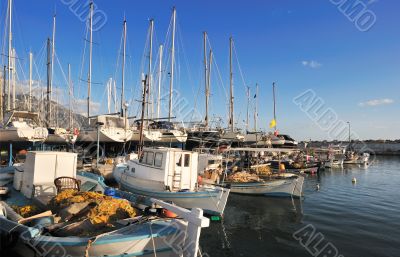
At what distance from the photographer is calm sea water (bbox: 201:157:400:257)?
42.1 feet

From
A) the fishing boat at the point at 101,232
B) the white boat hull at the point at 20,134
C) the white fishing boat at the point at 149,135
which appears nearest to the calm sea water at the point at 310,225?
the fishing boat at the point at 101,232

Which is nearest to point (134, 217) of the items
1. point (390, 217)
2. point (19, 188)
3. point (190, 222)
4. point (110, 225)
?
point (110, 225)

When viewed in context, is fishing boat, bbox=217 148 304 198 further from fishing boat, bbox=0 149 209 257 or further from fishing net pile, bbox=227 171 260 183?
fishing boat, bbox=0 149 209 257

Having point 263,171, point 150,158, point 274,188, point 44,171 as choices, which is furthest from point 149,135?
point 44,171

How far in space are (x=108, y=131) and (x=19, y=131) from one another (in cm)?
1026

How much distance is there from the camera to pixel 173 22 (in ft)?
141

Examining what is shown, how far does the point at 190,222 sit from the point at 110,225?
291 cm

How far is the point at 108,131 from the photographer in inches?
1531

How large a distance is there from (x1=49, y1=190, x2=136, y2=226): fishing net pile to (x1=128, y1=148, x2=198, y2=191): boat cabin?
6224mm

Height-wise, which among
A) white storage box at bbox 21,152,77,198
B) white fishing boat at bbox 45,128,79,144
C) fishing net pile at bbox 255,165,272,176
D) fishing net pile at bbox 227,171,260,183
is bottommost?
fishing net pile at bbox 227,171,260,183

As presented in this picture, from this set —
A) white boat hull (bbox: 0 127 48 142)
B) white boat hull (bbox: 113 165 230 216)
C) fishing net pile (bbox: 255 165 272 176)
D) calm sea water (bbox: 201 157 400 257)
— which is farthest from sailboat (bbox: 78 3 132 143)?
white boat hull (bbox: 113 165 230 216)

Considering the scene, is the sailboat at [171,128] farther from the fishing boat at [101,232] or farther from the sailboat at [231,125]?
the fishing boat at [101,232]

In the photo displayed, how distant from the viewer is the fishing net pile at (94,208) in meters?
8.95

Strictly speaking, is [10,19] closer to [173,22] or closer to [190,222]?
→ [173,22]
